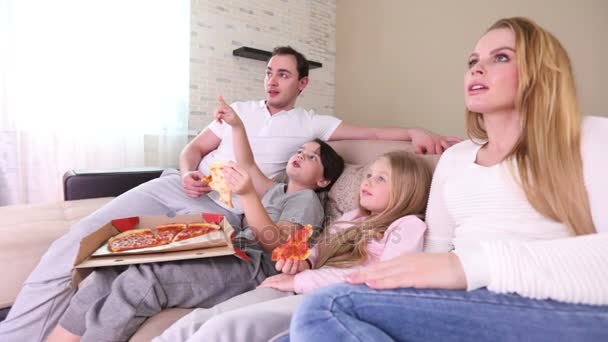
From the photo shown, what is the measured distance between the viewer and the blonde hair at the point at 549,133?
86 cm

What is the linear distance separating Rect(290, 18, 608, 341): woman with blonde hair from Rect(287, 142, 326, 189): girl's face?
0.53 metres

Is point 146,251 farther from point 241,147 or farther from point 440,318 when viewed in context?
point 440,318

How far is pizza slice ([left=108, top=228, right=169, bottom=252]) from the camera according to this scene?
1.10m

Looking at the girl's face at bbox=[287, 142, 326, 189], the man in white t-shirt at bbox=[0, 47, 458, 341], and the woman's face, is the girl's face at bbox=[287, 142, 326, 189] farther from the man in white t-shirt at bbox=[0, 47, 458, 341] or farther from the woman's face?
the woman's face

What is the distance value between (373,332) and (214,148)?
1651mm

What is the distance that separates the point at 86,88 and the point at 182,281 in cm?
255

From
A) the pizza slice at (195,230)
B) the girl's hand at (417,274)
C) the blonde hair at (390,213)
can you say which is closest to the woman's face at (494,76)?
the blonde hair at (390,213)

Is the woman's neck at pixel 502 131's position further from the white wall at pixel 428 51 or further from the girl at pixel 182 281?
the white wall at pixel 428 51

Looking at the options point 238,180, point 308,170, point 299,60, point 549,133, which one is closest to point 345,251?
point 238,180

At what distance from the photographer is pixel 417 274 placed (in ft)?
2.07

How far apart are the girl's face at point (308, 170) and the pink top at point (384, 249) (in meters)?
0.44

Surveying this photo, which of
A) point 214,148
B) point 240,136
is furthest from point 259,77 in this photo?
Result: point 240,136

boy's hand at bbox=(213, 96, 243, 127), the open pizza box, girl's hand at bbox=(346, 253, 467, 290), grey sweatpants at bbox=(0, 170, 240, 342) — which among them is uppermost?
boy's hand at bbox=(213, 96, 243, 127)

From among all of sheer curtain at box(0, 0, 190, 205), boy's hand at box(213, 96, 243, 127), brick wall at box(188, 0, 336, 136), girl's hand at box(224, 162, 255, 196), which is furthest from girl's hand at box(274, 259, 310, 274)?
brick wall at box(188, 0, 336, 136)
